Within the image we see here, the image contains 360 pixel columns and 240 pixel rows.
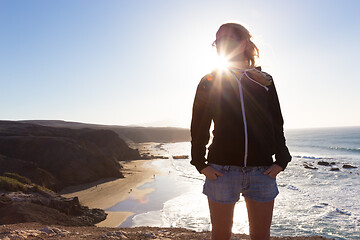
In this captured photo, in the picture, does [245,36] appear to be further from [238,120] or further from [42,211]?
[42,211]

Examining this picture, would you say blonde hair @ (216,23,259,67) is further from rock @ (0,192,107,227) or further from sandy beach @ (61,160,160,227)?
sandy beach @ (61,160,160,227)

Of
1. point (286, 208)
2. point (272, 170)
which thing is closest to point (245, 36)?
point (272, 170)

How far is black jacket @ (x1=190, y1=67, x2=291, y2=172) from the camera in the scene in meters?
2.26

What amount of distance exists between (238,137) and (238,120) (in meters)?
0.14

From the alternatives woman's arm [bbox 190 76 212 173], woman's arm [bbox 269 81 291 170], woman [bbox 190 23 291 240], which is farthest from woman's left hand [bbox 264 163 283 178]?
woman's arm [bbox 190 76 212 173]

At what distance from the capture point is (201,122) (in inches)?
93.3

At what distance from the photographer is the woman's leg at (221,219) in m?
2.22

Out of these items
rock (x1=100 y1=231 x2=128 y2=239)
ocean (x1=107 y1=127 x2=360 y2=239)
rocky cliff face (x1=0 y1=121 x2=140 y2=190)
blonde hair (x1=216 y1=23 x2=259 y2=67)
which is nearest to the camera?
blonde hair (x1=216 y1=23 x2=259 y2=67)

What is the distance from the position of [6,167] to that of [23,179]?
14.0ft

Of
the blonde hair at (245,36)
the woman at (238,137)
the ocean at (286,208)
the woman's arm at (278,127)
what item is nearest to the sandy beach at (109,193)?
the ocean at (286,208)

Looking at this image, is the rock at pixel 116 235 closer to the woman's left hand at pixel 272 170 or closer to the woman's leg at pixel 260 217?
the woman's leg at pixel 260 217

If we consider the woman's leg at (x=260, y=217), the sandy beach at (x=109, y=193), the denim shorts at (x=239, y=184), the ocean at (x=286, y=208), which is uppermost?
the denim shorts at (x=239, y=184)

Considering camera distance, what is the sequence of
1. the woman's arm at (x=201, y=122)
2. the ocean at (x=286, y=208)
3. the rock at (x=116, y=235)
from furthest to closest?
the ocean at (x=286, y=208) → the rock at (x=116, y=235) → the woman's arm at (x=201, y=122)

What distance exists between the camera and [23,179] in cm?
1872
